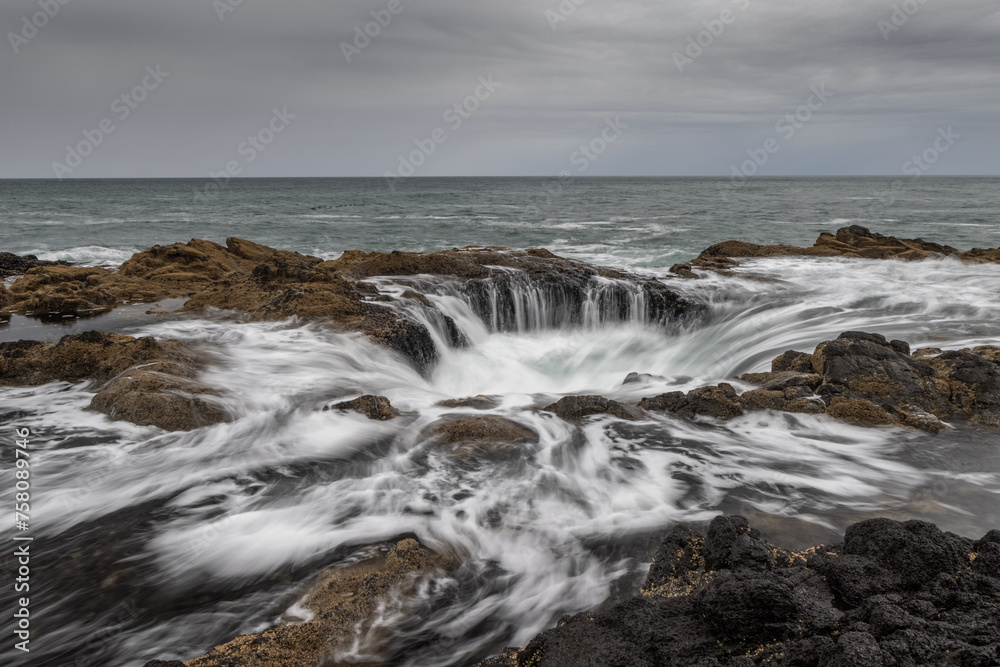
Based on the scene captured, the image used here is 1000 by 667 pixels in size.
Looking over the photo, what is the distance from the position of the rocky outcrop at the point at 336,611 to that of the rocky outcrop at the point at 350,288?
490 centimetres

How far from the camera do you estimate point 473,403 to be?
6508 mm

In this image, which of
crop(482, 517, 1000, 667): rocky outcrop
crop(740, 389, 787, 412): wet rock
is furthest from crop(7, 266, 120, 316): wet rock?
crop(482, 517, 1000, 667): rocky outcrop

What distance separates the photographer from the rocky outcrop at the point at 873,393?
19.1 ft

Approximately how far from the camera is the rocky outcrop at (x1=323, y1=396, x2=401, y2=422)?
595cm

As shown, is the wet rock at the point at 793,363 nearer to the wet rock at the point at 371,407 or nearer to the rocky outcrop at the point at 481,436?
the rocky outcrop at the point at 481,436

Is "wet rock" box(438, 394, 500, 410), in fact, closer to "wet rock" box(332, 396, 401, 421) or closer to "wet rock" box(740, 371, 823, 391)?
"wet rock" box(332, 396, 401, 421)

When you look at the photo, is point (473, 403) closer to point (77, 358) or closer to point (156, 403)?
point (156, 403)

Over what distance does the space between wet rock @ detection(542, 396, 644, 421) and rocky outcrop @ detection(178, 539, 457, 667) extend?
2580 mm

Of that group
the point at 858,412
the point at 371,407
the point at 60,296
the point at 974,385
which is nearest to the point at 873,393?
the point at 858,412

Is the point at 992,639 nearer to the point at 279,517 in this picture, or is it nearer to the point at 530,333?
the point at 279,517

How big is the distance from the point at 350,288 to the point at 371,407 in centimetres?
409

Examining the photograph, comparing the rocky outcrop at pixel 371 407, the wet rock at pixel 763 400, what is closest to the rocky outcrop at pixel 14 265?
the rocky outcrop at pixel 371 407

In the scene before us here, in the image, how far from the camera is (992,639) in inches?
93.5

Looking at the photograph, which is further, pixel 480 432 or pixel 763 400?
pixel 763 400
